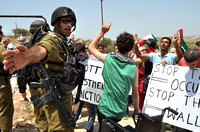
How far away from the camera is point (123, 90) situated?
2127mm

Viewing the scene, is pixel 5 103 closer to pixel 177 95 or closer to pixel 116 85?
pixel 116 85

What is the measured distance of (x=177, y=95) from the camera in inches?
114

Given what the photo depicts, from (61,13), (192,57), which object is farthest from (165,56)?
(61,13)

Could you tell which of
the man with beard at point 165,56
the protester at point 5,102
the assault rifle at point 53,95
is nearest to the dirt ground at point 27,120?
the protester at point 5,102

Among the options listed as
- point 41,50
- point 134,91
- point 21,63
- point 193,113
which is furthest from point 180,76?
point 21,63

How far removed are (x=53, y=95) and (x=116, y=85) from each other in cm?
80

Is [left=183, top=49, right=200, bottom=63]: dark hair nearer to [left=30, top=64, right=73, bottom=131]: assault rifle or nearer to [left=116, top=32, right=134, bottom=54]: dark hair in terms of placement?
[left=116, top=32, right=134, bottom=54]: dark hair

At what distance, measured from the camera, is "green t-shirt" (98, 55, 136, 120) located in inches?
83.0

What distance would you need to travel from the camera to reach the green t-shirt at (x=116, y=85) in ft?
6.91

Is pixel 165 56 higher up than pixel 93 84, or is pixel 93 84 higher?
pixel 165 56

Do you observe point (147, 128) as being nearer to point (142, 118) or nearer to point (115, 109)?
point (142, 118)

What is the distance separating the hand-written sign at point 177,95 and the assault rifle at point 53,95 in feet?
5.57

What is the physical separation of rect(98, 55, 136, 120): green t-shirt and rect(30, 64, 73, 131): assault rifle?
0.51 meters

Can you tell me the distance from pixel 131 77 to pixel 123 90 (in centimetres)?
20
